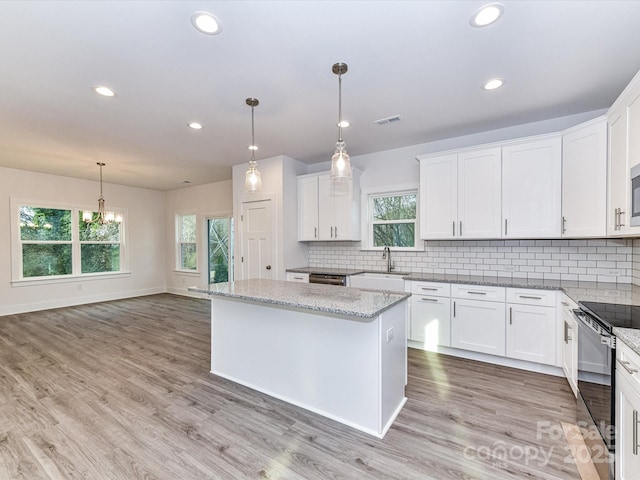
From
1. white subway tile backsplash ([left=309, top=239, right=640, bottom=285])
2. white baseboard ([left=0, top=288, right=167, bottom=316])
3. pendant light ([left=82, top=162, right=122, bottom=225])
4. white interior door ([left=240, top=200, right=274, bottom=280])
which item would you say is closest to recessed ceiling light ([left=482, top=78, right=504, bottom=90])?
white subway tile backsplash ([left=309, top=239, right=640, bottom=285])

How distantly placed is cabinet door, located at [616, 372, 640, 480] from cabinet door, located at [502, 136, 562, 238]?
198cm

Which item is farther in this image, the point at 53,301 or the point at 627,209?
the point at 53,301

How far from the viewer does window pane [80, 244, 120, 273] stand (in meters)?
6.63

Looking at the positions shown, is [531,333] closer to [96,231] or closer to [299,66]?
[299,66]

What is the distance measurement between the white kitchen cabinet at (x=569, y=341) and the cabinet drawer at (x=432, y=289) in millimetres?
1025

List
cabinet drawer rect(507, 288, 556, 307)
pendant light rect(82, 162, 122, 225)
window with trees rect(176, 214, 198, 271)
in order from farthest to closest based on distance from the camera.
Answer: window with trees rect(176, 214, 198, 271), pendant light rect(82, 162, 122, 225), cabinet drawer rect(507, 288, 556, 307)

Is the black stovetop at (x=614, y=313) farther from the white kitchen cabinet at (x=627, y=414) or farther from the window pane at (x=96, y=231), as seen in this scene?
the window pane at (x=96, y=231)

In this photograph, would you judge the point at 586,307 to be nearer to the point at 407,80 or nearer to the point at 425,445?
the point at 425,445

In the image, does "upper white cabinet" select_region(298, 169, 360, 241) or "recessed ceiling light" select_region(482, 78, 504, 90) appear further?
"upper white cabinet" select_region(298, 169, 360, 241)

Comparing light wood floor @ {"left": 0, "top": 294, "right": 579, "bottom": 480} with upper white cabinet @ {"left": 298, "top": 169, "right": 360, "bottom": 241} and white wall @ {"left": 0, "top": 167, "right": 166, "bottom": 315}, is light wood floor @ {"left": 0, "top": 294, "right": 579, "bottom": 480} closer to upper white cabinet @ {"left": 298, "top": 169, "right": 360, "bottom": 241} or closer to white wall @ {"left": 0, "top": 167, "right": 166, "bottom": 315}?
upper white cabinet @ {"left": 298, "top": 169, "right": 360, "bottom": 241}

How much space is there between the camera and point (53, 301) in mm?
6137

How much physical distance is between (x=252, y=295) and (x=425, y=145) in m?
3.19

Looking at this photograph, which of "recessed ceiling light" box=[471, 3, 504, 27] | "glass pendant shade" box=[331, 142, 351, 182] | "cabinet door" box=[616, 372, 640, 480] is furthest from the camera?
"glass pendant shade" box=[331, 142, 351, 182]

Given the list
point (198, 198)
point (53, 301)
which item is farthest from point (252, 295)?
point (53, 301)
